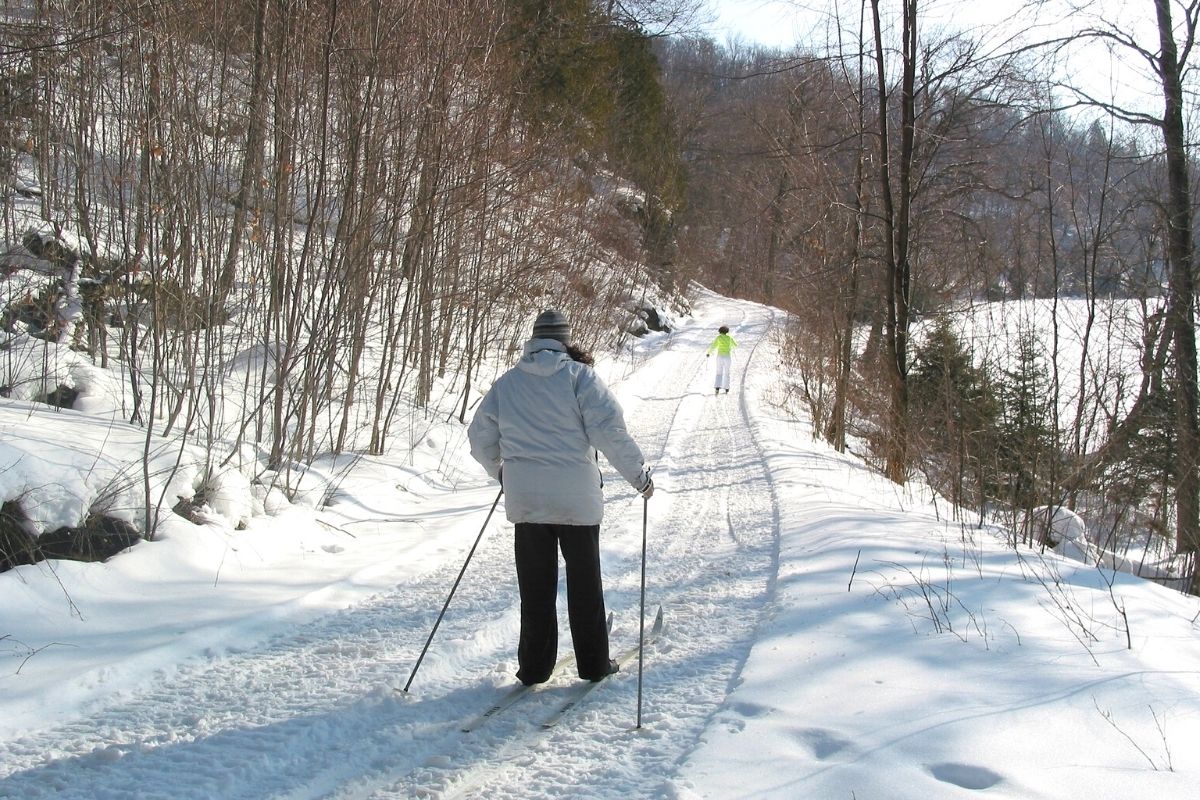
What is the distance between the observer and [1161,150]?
1208 cm

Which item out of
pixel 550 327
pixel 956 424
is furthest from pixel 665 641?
pixel 956 424

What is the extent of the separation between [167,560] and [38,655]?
1522 millimetres

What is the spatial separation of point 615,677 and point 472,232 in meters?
9.64

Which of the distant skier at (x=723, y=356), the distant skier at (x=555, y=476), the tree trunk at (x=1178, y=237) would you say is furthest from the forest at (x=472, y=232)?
the distant skier at (x=555, y=476)

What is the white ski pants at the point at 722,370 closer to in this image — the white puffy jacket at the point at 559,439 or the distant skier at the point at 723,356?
the distant skier at the point at 723,356

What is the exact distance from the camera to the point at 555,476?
4.51 meters

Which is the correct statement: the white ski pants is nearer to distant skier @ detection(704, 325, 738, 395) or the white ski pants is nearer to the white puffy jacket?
distant skier @ detection(704, 325, 738, 395)

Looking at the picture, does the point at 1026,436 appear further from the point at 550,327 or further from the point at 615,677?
the point at 550,327

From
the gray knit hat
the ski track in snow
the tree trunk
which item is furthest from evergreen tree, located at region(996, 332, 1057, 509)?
the gray knit hat

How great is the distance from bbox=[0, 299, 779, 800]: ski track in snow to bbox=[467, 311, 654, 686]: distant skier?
32cm

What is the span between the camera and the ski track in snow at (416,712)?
11.6 ft

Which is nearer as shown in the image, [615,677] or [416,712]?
[416,712]

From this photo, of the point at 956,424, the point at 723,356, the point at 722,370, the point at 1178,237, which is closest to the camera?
the point at 956,424

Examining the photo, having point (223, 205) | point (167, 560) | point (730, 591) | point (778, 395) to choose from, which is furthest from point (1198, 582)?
point (778, 395)
